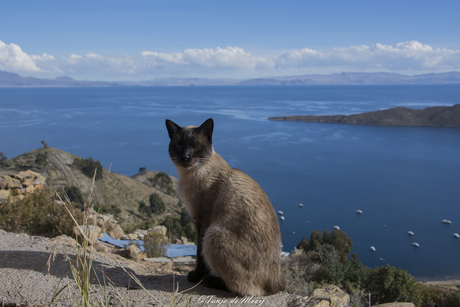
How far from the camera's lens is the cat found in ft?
12.6

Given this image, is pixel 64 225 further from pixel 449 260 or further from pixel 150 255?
pixel 449 260

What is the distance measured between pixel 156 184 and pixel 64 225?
3632cm

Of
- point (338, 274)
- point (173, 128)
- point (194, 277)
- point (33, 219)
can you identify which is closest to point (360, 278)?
point (338, 274)

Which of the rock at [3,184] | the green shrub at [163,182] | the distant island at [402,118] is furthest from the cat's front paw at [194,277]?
the distant island at [402,118]

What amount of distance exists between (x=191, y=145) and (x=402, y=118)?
122 metres

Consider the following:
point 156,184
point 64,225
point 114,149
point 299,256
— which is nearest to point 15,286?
point 64,225

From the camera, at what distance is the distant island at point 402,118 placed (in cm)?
10061

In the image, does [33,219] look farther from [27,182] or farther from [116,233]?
[27,182]

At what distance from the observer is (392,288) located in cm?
907

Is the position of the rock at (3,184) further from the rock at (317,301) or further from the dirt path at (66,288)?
the rock at (317,301)

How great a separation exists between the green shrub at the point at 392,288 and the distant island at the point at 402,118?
338 ft

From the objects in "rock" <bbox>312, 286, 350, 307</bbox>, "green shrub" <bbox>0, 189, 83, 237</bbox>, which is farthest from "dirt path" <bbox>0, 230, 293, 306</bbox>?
"green shrub" <bbox>0, 189, 83, 237</bbox>

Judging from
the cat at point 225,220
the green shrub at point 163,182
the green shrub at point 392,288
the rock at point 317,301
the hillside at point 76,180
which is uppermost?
the cat at point 225,220

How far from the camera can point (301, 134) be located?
291 feet
